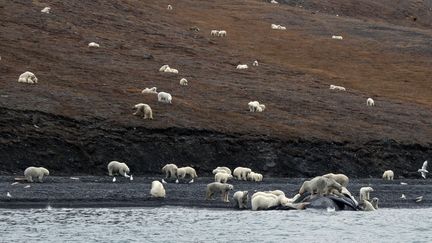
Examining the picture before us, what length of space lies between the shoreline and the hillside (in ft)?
9.70

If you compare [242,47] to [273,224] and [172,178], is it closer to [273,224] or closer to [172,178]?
[172,178]

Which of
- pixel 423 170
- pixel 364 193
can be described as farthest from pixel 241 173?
pixel 423 170

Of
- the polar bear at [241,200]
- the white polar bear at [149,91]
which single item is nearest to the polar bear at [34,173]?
the polar bear at [241,200]

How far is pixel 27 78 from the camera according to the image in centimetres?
5712

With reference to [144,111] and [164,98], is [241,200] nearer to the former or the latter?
[144,111]

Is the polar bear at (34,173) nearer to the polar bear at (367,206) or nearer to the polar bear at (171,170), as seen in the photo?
the polar bear at (171,170)

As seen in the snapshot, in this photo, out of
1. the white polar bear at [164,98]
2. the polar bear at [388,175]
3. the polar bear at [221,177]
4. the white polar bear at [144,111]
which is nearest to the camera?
the polar bear at [221,177]

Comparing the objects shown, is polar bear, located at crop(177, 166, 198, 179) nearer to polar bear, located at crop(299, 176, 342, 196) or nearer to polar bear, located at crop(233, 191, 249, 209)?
polar bear, located at crop(233, 191, 249, 209)

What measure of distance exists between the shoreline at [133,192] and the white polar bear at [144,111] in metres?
6.07

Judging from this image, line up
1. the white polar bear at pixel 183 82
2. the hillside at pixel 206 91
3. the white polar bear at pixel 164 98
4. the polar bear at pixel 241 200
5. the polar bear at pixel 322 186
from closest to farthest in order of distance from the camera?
the polar bear at pixel 322 186, the polar bear at pixel 241 200, the hillside at pixel 206 91, the white polar bear at pixel 164 98, the white polar bear at pixel 183 82

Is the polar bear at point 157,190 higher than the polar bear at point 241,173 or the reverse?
the reverse

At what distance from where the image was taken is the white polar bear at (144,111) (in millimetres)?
51906

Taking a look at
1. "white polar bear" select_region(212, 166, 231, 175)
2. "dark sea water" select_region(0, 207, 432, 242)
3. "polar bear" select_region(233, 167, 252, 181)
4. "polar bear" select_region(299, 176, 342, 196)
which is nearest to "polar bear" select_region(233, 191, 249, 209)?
"dark sea water" select_region(0, 207, 432, 242)

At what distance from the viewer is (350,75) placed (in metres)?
83.0
